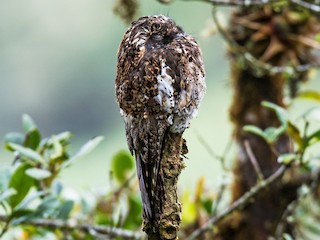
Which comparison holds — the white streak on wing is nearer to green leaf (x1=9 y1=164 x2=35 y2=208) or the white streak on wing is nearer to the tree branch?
green leaf (x1=9 y1=164 x2=35 y2=208)

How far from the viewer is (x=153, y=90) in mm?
1206

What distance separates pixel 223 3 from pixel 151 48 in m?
0.77

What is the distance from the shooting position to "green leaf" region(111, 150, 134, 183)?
7.48 ft

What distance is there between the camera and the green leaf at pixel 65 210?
1892 mm

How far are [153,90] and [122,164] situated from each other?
1111mm

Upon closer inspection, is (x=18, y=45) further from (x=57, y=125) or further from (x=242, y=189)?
(x=242, y=189)

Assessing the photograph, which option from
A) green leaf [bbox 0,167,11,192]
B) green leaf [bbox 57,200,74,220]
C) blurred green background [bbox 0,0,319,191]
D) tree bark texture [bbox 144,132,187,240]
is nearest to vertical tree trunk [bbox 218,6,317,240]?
green leaf [bbox 57,200,74,220]

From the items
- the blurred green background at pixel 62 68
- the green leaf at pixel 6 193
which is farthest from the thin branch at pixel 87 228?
the blurred green background at pixel 62 68

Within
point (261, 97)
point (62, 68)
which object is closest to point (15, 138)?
point (261, 97)

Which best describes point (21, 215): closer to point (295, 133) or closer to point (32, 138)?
point (32, 138)

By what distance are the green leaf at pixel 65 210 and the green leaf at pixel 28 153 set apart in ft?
0.62

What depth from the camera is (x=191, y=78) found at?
1.24m

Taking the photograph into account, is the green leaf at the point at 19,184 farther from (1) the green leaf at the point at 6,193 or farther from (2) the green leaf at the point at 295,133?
(2) the green leaf at the point at 295,133

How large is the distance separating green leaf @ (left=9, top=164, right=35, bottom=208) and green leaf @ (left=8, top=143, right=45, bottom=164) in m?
0.03
